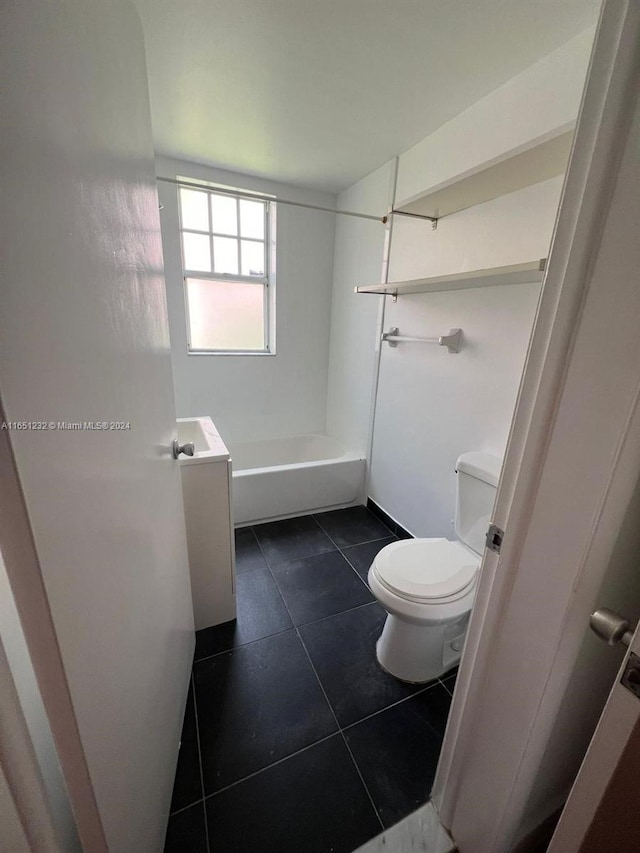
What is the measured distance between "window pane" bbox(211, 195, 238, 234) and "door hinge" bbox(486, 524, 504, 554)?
9.15 feet

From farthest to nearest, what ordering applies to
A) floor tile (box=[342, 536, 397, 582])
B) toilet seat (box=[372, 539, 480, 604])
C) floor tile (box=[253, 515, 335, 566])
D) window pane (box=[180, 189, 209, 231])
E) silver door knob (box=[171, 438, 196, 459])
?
window pane (box=[180, 189, 209, 231]) → floor tile (box=[253, 515, 335, 566]) → floor tile (box=[342, 536, 397, 582]) → toilet seat (box=[372, 539, 480, 604]) → silver door knob (box=[171, 438, 196, 459])

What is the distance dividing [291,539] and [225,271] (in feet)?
6.95

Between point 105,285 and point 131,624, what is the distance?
65cm

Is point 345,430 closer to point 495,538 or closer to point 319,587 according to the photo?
point 319,587

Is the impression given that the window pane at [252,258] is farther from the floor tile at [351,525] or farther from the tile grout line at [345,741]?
the tile grout line at [345,741]

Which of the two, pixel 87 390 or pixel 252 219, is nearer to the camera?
pixel 87 390

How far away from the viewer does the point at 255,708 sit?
126 centimetres

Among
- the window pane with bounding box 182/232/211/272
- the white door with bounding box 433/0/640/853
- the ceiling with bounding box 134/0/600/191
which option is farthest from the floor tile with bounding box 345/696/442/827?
the window pane with bounding box 182/232/211/272

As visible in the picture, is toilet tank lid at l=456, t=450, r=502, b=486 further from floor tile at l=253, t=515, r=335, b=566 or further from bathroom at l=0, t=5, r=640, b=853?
floor tile at l=253, t=515, r=335, b=566

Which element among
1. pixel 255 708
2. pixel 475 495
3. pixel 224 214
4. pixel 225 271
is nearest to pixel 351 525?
pixel 475 495

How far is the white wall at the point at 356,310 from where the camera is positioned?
228cm

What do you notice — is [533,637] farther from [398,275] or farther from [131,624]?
[398,275]

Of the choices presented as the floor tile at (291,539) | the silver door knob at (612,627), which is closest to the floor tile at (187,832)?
the floor tile at (291,539)

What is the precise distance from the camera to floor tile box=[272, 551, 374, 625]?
1.71 meters
